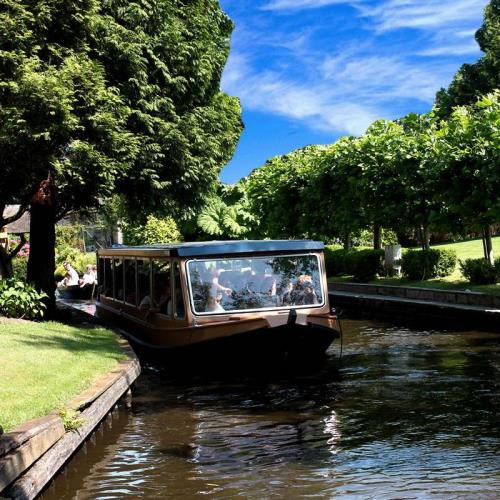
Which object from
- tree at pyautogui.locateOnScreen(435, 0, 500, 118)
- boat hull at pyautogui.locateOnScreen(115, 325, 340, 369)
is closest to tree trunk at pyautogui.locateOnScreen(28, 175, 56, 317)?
boat hull at pyautogui.locateOnScreen(115, 325, 340, 369)

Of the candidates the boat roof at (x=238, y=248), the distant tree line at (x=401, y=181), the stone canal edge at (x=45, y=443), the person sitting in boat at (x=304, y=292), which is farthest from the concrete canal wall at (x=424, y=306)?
the stone canal edge at (x=45, y=443)

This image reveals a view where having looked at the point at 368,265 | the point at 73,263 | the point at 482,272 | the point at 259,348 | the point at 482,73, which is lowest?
the point at 259,348

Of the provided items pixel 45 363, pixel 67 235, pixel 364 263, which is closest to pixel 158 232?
pixel 67 235

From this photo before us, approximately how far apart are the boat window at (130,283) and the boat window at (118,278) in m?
0.59

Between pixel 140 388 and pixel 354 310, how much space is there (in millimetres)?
13573

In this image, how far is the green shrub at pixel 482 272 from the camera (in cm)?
2191

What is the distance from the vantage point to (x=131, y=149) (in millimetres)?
16938

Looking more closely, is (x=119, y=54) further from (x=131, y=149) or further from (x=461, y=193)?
(x=461, y=193)

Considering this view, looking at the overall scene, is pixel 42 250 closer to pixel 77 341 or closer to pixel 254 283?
pixel 77 341

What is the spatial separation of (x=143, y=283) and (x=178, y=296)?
8.88ft

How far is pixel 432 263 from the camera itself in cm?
2564

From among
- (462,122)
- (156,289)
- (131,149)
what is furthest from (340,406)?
(462,122)

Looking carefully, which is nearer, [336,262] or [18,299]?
[18,299]

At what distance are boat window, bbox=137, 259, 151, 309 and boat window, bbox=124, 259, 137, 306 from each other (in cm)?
45
